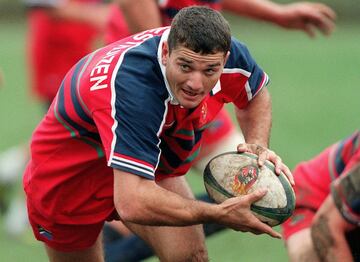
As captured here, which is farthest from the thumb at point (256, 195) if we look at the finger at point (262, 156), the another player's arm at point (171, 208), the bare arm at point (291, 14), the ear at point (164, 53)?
the bare arm at point (291, 14)

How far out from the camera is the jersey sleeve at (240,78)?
5.85 meters

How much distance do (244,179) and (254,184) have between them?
70mm

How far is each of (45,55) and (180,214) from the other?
5.88m

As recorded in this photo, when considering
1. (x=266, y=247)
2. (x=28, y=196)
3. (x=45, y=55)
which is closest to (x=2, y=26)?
(x=45, y=55)

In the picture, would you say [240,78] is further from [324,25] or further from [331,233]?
[324,25]

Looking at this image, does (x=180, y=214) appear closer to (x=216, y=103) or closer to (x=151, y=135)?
(x=151, y=135)

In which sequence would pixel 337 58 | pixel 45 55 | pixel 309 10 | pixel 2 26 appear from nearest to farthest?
1. pixel 309 10
2. pixel 45 55
3. pixel 337 58
4. pixel 2 26

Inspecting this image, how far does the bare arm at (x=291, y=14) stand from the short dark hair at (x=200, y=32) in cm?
243

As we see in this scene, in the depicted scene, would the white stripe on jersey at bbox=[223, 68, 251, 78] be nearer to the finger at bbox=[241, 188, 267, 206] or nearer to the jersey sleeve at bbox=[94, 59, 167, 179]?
the jersey sleeve at bbox=[94, 59, 167, 179]

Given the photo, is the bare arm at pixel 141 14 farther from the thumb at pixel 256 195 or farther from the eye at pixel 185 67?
the thumb at pixel 256 195

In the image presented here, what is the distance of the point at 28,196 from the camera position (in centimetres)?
625

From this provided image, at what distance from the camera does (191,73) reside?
209 inches

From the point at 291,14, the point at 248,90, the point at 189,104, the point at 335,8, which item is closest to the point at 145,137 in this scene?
the point at 189,104

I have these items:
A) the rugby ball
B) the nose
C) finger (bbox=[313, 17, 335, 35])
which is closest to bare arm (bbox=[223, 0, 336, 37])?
finger (bbox=[313, 17, 335, 35])
